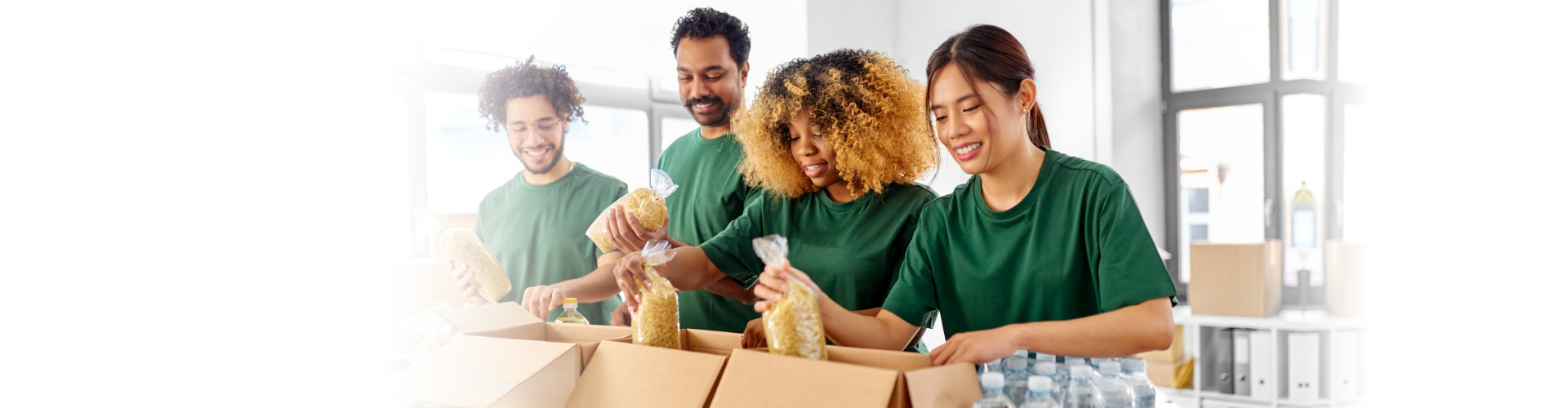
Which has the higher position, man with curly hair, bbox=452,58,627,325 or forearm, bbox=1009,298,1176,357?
man with curly hair, bbox=452,58,627,325

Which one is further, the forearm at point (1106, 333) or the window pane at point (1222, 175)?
the window pane at point (1222, 175)

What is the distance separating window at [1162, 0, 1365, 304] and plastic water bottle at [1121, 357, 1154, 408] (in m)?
3.51

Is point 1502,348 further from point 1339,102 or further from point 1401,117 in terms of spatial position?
point 1339,102

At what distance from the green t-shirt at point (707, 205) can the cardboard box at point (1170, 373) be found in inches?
93.7

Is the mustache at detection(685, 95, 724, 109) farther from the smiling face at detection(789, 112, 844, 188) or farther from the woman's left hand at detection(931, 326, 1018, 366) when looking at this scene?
the woman's left hand at detection(931, 326, 1018, 366)

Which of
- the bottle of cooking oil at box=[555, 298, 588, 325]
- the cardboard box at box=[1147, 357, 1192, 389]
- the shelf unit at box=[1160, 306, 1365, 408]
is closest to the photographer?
the bottle of cooking oil at box=[555, 298, 588, 325]

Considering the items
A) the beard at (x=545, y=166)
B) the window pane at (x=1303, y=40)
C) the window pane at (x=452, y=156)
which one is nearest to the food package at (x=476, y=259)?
the beard at (x=545, y=166)

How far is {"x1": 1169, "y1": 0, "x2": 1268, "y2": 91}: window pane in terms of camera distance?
172 inches

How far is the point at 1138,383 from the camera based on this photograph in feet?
3.63

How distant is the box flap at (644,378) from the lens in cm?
113

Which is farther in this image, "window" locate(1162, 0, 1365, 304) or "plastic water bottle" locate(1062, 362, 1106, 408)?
"window" locate(1162, 0, 1365, 304)

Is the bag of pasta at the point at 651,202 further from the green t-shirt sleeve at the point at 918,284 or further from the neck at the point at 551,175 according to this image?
the neck at the point at 551,175

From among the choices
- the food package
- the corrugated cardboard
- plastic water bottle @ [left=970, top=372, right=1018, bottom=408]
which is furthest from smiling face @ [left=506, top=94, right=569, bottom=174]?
plastic water bottle @ [left=970, top=372, right=1018, bottom=408]

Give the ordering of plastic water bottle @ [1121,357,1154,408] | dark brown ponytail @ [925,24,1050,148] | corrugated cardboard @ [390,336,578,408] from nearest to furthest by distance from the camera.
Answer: plastic water bottle @ [1121,357,1154,408]
corrugated cardboard @ [390,336,578,408]
dark brown ponytail @ [925,24,1050,148]
